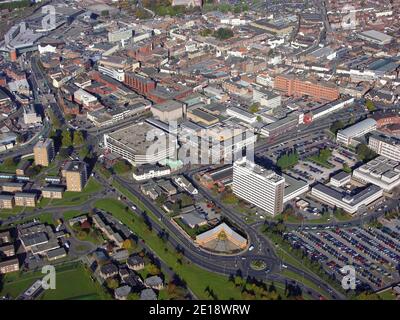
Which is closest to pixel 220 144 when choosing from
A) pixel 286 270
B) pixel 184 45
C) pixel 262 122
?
pixel 262 122

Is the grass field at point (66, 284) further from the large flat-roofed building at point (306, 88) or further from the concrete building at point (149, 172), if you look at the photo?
the large flat-roofed building at point (306, 88)

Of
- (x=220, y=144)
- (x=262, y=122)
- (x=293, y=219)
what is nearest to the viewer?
(x=293, y=219)

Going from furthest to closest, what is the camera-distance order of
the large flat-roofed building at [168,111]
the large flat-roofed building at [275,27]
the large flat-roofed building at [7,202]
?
the large flat-roofed building at [275,27]
the large flat-roofed building at [168,111]
the large flat-roofed building at [7,202]

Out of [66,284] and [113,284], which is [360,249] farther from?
[66,284]

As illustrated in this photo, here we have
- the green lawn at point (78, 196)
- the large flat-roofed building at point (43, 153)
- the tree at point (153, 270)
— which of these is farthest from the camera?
the large flat-roofed building at point (43, 153)

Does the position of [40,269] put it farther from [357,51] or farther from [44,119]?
[357,51]

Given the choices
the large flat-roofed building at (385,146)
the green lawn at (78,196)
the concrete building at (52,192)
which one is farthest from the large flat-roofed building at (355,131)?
the concrete building at (52,192)

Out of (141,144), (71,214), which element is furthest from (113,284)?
(141,144)
